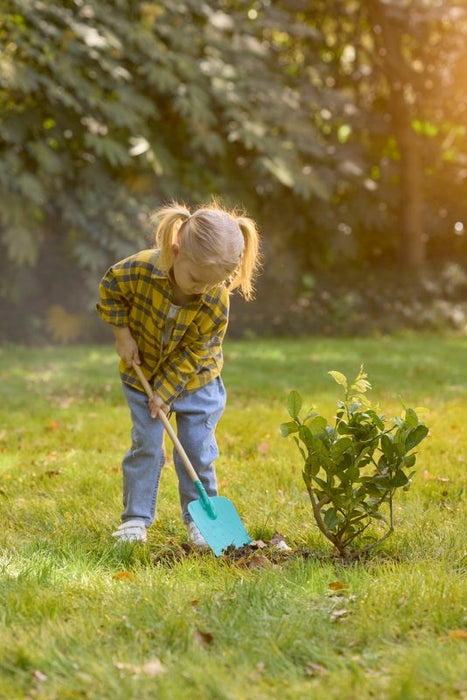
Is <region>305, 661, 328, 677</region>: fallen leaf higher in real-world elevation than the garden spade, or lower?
lower

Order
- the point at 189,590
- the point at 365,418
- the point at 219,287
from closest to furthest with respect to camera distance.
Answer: the point at 189,590 → the point at 365,418 → the point at 219,287

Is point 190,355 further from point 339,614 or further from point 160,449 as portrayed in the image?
point 339,614

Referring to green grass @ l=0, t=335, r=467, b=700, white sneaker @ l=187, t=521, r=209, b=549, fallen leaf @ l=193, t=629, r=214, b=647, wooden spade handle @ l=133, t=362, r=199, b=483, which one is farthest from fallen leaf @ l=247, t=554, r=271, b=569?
fallen leaf @ l=193, t=629, r=214, b=647

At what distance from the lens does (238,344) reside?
1121cm

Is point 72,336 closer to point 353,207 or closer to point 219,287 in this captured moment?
point 353,207

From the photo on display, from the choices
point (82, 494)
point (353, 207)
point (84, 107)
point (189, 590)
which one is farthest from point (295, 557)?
point (353, 207)

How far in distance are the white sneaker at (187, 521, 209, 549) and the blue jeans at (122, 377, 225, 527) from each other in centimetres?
10

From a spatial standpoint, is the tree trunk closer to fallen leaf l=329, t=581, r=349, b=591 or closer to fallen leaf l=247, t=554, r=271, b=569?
fallen leaf l=247, t=554, r=271, b=569

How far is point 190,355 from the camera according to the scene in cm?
340

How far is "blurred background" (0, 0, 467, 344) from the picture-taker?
34.9ft

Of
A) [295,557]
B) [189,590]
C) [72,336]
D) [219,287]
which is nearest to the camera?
[189,590]

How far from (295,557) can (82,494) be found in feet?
3.97

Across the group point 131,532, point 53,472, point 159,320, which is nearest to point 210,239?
point 159,320

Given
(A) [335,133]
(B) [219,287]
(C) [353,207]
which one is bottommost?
(B) [219,287]
